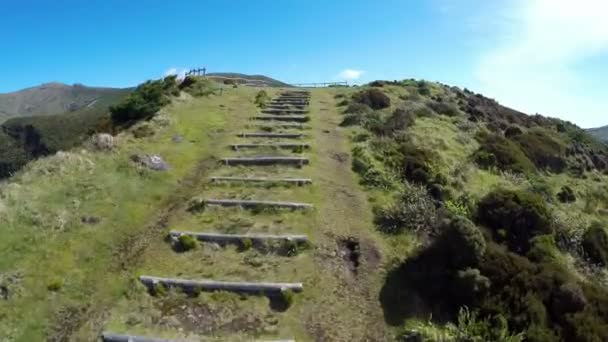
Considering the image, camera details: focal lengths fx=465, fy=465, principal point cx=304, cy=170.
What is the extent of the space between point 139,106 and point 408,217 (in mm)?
21602

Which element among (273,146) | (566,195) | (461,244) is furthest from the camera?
(566,195)

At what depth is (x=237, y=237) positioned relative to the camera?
53.7ft

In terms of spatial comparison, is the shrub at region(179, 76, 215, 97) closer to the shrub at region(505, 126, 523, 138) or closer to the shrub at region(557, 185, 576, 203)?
the shrub at region(505, 126, 523, 138)

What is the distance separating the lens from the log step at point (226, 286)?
13734 millimetres

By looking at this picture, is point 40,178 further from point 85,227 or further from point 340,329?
point 340,329

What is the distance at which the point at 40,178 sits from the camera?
19875 millimetres

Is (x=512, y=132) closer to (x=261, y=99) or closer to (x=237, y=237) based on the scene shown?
(x=261, y=99)

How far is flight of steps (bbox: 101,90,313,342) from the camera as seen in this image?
1380 centimetres

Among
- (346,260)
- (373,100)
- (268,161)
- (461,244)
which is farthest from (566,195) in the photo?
(346,260)

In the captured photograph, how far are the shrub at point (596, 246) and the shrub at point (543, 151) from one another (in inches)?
584

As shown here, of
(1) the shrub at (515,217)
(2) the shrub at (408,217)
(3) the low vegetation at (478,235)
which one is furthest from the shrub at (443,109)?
(2) the shrub at (408,217)

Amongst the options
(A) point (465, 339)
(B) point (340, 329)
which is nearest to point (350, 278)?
(B) point (340, 329)

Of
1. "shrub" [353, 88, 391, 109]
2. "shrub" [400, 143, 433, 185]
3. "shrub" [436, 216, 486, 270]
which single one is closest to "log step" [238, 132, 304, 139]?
"shrub" [400, 143, 433, 185]

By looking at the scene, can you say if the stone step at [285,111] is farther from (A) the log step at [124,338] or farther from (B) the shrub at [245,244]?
(A) the log step at [124,338]
